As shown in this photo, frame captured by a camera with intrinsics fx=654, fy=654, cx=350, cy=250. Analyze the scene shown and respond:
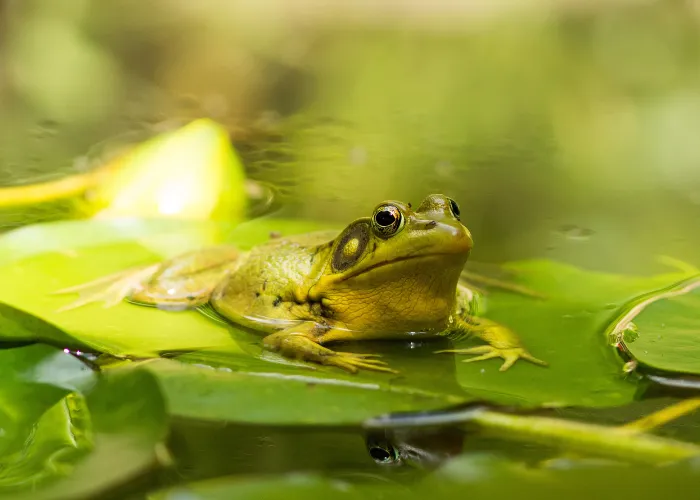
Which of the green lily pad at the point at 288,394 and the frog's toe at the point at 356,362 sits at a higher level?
the green lily pad at the point at 288,394

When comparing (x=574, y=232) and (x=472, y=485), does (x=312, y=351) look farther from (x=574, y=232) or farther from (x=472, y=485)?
(x=574, y=232)

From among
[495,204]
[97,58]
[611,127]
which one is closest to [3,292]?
[495,204]

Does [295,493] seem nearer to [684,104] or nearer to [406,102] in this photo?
[406,102]

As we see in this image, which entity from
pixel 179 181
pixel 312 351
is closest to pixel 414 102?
pixel 179 181

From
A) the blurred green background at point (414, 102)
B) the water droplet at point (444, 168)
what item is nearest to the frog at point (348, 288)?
the blurred green background at point (414, 102)

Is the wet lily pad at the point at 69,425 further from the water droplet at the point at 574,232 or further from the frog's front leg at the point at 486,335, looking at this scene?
the water droplet at the point at 574,232
